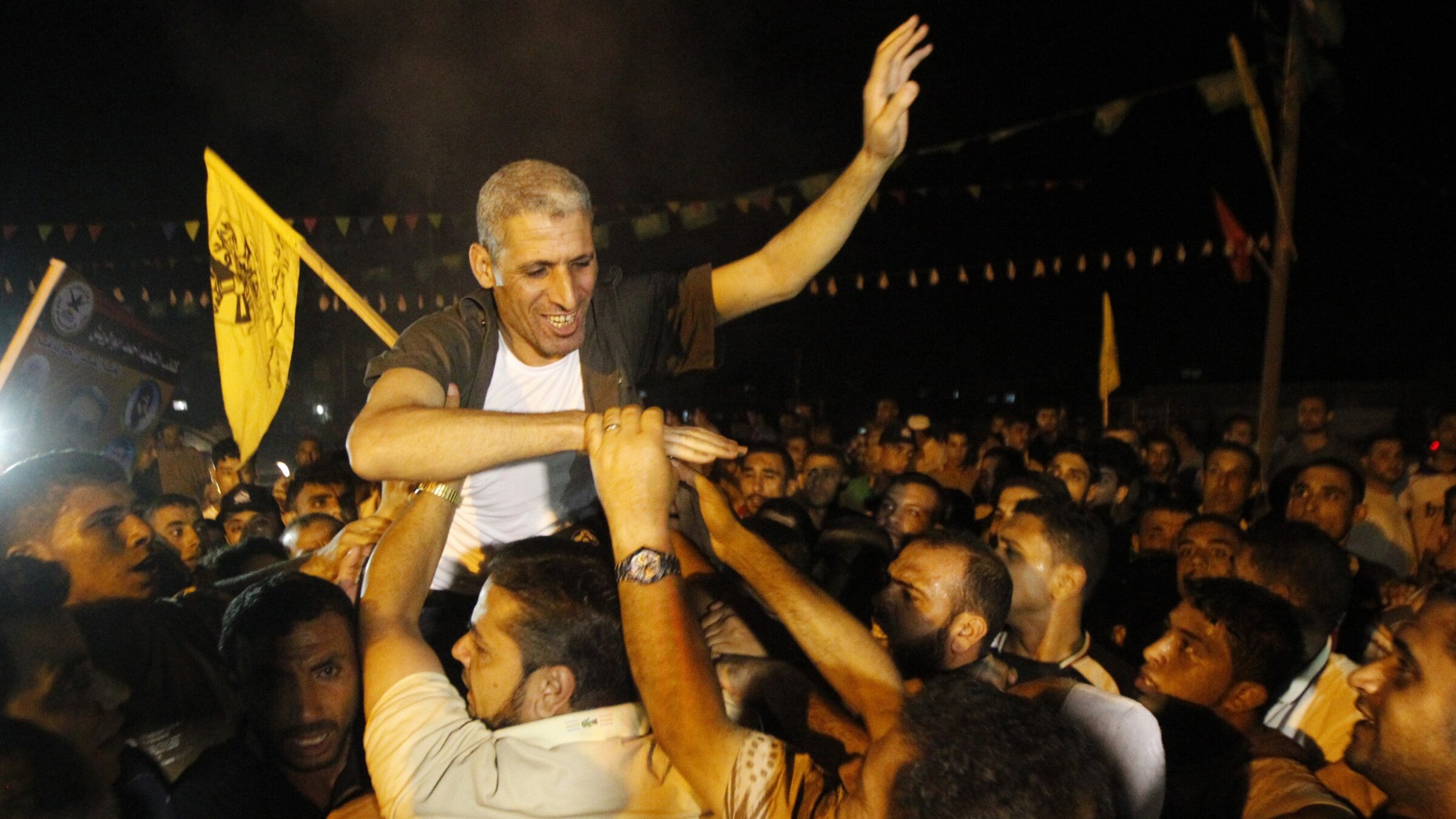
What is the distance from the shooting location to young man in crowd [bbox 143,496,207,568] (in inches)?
218

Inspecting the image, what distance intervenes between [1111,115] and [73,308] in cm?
777

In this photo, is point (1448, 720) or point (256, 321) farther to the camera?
point (256, 321)

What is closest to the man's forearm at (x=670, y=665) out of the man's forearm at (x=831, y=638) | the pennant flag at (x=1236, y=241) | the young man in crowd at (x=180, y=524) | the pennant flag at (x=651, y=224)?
the man's forearm at (x=831, y=638)

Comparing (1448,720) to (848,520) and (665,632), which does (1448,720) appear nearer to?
(665,632)

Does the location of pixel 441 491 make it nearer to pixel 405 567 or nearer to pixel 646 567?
pixel 405 567

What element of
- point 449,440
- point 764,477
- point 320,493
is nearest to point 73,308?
point 320,493

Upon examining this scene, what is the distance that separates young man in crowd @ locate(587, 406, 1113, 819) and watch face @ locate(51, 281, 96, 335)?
13.1 feet

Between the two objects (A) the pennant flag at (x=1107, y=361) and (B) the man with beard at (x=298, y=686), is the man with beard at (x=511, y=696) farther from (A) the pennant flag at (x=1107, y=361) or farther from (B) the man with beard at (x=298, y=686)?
(A) the pennant flag at (x=1107, y=361)

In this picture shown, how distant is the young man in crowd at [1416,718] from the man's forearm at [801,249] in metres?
1.65

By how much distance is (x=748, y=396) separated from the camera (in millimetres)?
22750

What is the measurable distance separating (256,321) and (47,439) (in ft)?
5.03

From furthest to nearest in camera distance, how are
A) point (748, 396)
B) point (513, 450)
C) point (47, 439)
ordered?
point (748, 396), point (47, 439), point (513, 450)

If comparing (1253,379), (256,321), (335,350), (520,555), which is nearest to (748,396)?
(335,350)

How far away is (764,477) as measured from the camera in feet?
23.6
